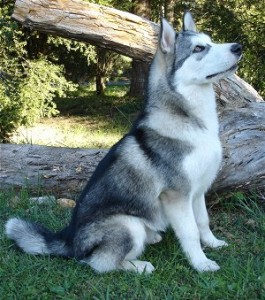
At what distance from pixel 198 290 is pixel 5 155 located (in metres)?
3.24

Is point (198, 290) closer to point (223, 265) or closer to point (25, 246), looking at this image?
point (223, 265)

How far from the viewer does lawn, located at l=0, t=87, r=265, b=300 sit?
3082mm

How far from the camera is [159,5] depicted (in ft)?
49.0

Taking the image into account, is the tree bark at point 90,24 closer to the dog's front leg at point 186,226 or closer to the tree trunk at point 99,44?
the tree trunk at point 99,44

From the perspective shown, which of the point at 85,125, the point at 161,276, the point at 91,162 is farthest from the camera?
the point at 85,125

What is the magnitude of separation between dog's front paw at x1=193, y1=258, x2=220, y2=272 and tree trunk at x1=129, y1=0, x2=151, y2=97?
33.0ft

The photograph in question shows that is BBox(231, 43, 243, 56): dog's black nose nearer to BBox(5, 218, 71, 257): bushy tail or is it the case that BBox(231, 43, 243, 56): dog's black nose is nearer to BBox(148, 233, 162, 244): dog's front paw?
BBox(148, 233, 162, 244): dog's front paw

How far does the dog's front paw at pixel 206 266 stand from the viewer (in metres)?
3.36

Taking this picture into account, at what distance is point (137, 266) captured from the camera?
136 inches

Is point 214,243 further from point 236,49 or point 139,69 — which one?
point 139,69

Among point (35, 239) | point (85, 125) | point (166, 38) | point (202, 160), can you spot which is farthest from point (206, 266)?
point (85, 125)

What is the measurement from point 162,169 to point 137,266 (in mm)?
728

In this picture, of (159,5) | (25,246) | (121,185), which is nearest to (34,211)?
(25,246)

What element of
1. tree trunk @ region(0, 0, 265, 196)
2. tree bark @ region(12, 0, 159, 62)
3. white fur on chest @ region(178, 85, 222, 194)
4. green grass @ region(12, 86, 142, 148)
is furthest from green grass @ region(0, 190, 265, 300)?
green grass @ region(12, 86, 142, 148)
